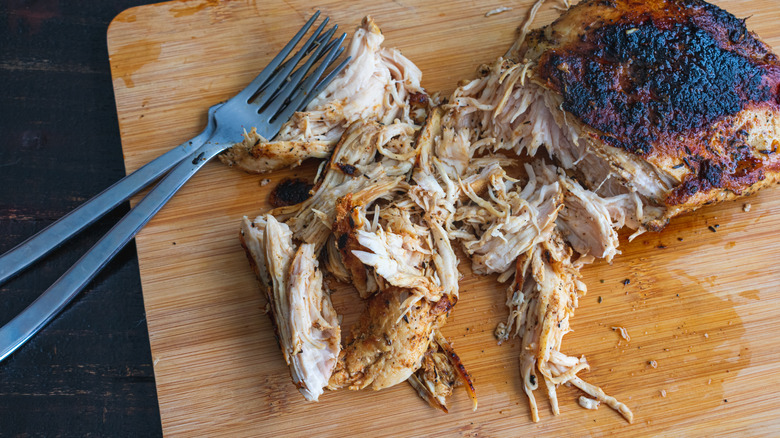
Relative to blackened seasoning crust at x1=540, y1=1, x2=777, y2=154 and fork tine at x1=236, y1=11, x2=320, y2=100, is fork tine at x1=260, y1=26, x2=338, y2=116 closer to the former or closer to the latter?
fork tine at x1=236, y1=11, x2=320, y2=100

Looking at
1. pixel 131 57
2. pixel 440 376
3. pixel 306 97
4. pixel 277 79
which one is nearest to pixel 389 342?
pixel 440 376

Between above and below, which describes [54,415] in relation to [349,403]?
below

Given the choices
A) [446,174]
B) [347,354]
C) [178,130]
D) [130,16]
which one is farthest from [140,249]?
[446,174]

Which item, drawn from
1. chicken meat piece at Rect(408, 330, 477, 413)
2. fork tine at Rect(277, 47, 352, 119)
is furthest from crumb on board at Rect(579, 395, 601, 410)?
fork tine at Rect(277, 47, 352, 119)

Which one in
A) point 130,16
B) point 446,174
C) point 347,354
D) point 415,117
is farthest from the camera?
point 130,16

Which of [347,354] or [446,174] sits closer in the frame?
[347,354]

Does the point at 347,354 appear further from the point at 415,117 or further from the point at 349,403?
the point at 415,117
